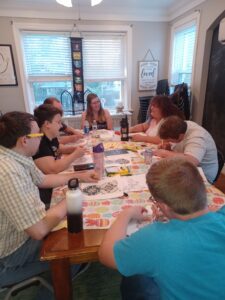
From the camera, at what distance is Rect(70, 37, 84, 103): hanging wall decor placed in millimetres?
3634

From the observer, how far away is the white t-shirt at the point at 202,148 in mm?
1539

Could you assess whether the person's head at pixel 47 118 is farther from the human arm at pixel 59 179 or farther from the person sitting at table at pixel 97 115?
the person sitting at table at pixel 97 115

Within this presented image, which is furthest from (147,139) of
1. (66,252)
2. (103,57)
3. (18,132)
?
(103,57)

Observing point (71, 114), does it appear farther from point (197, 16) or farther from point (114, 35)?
point (197, 16)

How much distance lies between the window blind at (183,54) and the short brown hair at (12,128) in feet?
10.2

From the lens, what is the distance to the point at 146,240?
2.04ft

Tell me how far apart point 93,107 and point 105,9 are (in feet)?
5.84

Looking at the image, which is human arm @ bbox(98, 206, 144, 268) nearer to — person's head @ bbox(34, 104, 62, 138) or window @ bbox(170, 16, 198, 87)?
person's head @ bbox(34, 104, 62, 138)

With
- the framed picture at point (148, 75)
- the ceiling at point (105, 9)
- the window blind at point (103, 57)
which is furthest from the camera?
the framed picture at point (148, 75)

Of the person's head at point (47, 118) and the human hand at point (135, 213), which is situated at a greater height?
the person's head at point (47, 118)

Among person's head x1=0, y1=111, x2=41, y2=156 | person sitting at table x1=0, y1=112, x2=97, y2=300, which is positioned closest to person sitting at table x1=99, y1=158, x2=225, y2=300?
person sitting at table x1=0, y1=112, x2=97, y2=300

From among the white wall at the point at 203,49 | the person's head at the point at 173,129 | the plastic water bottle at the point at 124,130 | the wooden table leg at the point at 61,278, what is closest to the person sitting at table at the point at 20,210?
the wooden table leg at the point at 61,278

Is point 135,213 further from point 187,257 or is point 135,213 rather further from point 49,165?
point 49,165

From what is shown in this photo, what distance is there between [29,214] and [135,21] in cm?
387
